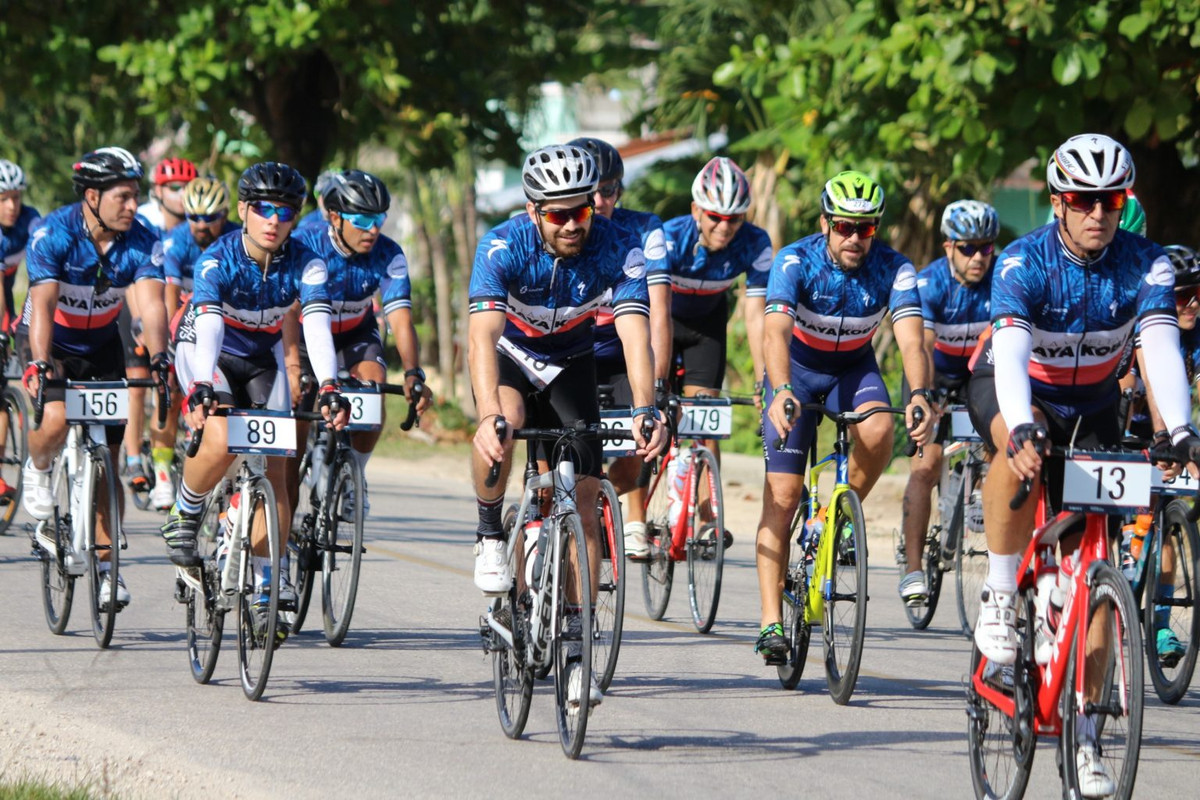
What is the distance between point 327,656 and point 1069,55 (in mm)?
6819

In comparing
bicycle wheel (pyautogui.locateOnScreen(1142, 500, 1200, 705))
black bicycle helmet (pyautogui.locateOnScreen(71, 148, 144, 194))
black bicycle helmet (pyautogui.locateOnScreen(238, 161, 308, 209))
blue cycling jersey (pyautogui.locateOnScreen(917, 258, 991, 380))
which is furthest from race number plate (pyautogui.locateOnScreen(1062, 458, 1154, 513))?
black bicycle helmet (pyautogui.locateOnScreen(71, 148, 144, 194))

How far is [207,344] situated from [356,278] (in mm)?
2158

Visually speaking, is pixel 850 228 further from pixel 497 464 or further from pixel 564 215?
pixel 497 464

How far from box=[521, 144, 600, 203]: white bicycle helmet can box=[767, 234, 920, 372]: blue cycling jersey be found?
1.65m

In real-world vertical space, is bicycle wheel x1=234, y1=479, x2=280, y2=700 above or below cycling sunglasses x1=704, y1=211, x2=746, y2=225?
below

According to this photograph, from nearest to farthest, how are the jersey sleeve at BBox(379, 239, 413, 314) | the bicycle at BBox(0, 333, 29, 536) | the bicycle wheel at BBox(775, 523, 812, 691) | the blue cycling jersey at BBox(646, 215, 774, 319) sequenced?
the bicycle wheel at BBox(775, 523, 812, 691) → the jersey sleeve at BBox(379, 239, 413, 314) → the blue cycling jersey at BBox(646, 215, 774, 319) → the bicycle at BBox(0, 333, 29, 536)

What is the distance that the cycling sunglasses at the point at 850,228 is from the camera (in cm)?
833

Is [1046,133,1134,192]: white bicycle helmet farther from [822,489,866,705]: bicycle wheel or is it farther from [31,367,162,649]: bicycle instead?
[31,367,162,649]: bicycle

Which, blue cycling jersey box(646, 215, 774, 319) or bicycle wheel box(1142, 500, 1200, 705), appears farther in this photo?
blue cycling jersey box(646, 215, 774, 319)

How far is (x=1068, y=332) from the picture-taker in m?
6.40

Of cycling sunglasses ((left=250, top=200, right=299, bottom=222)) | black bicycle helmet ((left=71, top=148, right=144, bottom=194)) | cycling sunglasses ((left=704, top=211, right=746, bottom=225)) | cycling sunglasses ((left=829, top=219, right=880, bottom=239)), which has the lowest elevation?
cycling sunglasses ((left=829, top=219, right=880, bottom=239))

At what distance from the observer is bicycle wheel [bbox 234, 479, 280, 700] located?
24.4 ft

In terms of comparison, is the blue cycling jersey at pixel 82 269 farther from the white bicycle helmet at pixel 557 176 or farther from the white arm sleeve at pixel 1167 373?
the white arm sleeve at pixel 1167 373

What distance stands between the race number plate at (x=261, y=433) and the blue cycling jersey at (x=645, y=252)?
105 inches
